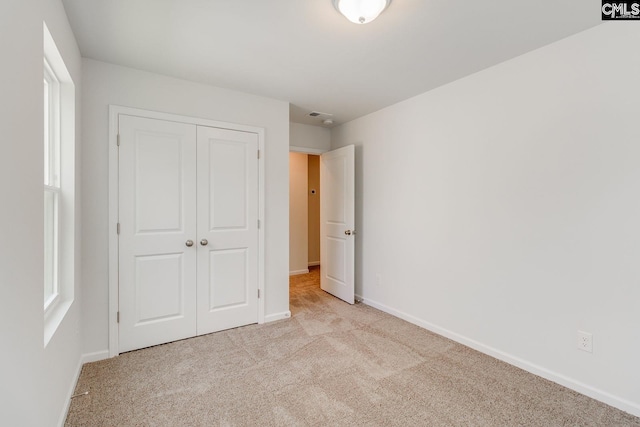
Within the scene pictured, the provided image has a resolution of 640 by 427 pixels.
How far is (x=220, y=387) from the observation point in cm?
198

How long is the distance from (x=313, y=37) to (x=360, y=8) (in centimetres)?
48

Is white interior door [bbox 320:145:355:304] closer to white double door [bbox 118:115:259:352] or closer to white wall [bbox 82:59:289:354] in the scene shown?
white wall [bbox 82:59:289:354]

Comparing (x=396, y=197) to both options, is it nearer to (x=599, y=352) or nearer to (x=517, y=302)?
(x=517, y=302)

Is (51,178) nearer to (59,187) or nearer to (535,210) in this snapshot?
(59,187)

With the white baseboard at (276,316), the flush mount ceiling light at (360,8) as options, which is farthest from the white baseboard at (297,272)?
the flush mount ceiling light at (360,8)

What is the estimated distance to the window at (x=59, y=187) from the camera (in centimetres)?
180

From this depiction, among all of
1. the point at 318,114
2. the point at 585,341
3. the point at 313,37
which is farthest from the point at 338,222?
the point at 585,341

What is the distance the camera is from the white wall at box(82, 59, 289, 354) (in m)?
2.29

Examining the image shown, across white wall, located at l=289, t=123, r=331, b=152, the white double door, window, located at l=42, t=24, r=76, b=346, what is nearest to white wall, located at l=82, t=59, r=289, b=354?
the white double door

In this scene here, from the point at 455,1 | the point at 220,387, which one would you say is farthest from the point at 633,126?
the point at 220,387

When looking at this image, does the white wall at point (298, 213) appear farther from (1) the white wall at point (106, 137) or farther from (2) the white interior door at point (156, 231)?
(2) the white interior door at point (156, 231)

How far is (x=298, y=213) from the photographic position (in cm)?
542

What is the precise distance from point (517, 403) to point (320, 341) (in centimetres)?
151

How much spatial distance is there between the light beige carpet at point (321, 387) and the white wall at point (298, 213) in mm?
Result: 2590
